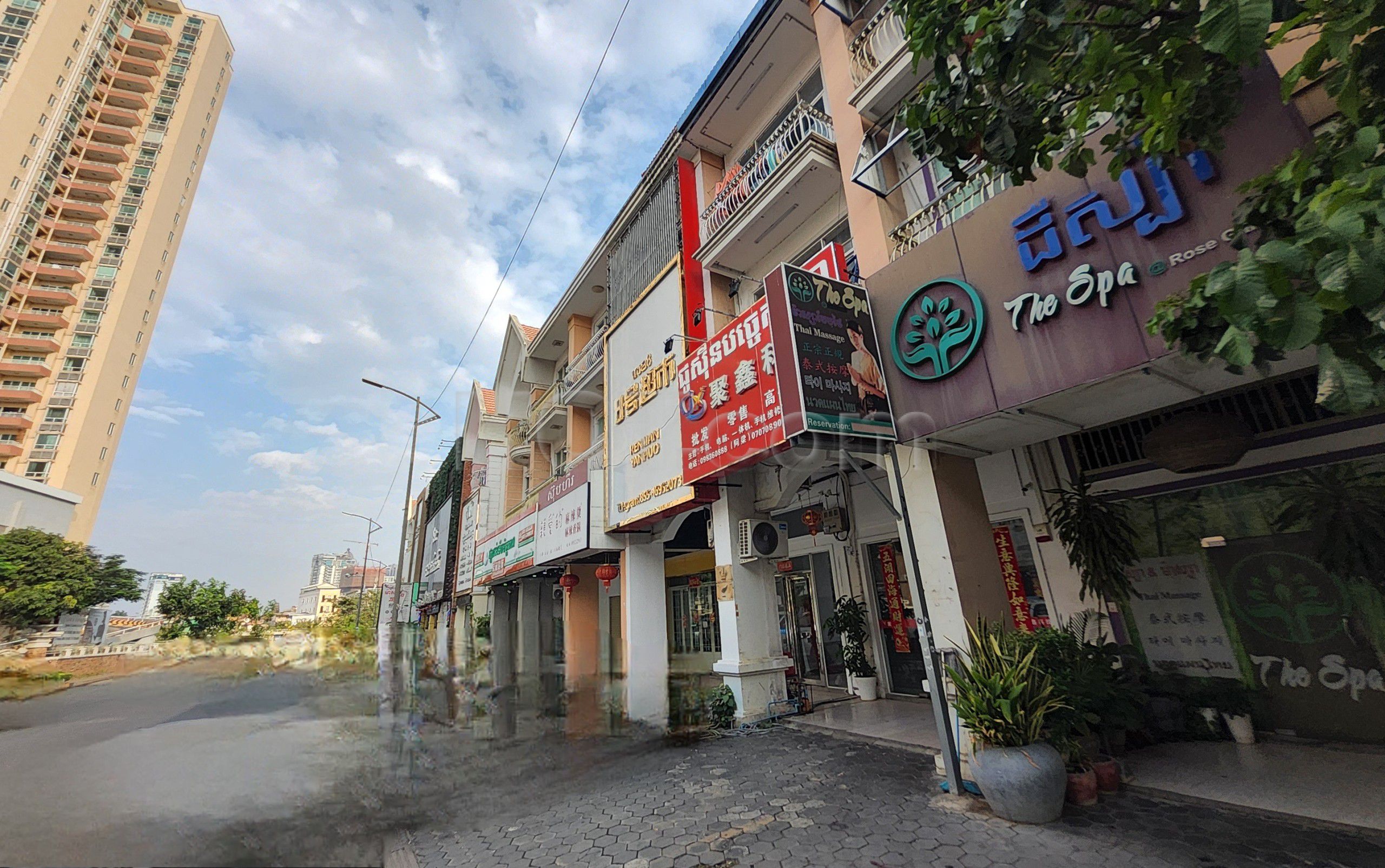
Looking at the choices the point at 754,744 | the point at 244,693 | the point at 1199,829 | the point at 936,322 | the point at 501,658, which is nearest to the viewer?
the point at 244,693

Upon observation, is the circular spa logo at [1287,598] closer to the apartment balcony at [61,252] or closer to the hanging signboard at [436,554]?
the hanging signboard at [436,554]

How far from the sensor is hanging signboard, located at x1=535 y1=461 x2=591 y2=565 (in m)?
11.5

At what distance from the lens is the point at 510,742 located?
520 centimetres

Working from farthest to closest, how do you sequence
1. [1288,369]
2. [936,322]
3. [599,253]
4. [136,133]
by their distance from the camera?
1. [136,133]
2. [599,253]
3. [936,322]
4. [1288,369]

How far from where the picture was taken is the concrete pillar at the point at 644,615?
9.96 m

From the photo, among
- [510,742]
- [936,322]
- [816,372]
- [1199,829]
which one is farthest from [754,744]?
[936,322]

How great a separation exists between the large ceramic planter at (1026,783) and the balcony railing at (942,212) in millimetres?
5073

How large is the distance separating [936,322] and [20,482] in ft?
129

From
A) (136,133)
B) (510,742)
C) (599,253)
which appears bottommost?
(510,742)

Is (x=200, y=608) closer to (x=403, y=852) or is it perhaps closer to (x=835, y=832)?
(x=403, y=852)

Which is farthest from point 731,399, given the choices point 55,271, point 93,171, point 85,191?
point 93,171

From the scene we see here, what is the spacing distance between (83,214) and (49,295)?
758cm

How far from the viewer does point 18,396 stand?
34.3m

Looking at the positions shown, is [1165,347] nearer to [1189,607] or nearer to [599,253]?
[1189,607]
